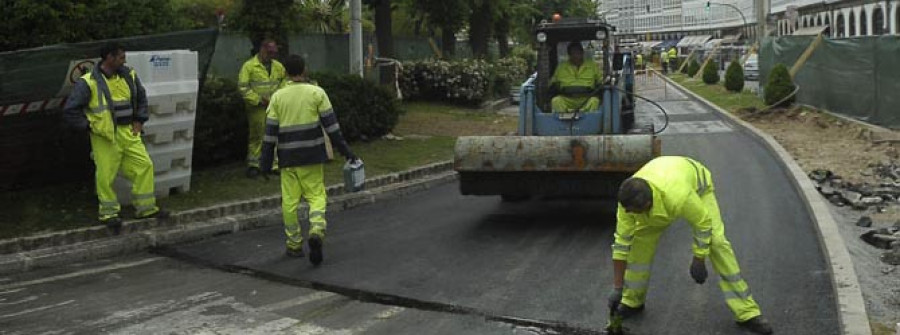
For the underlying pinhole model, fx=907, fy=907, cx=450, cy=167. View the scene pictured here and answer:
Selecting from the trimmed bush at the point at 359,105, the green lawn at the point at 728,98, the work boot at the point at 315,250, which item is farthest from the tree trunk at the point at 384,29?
the work boot at the point at 315,250

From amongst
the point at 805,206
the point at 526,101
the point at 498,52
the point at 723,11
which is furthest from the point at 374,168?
the point at 723,11

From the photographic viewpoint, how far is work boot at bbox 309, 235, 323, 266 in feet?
25.0

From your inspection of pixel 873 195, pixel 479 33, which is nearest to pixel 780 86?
pixel 873 195

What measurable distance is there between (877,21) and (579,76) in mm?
58157

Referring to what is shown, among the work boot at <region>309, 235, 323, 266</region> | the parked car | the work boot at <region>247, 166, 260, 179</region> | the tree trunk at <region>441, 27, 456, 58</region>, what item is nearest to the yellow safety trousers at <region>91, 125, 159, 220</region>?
the work boot at <region>309, 235, 323, 266</region>

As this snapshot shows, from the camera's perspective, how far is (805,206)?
34.1 ft

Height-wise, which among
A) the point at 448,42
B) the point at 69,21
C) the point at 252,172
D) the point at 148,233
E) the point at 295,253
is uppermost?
the point at 448,42

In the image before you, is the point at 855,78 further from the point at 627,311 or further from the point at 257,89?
the point at 627,311

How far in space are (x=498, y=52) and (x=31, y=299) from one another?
37.9 m

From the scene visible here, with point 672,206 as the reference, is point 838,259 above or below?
below

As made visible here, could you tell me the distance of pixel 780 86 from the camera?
72.5 feet

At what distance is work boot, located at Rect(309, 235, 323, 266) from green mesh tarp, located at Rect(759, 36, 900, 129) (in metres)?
12.2

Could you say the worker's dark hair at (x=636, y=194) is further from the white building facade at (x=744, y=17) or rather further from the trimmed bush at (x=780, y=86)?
the white building facade at (x=744, y=17)

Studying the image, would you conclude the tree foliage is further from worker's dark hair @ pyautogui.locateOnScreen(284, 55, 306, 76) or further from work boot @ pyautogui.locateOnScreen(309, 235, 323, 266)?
work boot @ pyautogui.locateOnScreen(309, 235, 323, 266)
